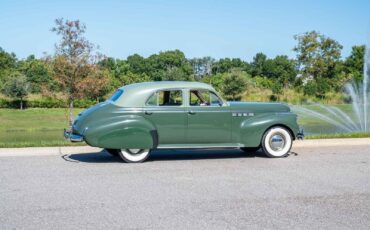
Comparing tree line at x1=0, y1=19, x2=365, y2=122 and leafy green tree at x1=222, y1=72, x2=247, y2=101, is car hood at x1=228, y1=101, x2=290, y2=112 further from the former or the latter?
leafy green tree at x1=222, y1=72, x2=247, y2=101

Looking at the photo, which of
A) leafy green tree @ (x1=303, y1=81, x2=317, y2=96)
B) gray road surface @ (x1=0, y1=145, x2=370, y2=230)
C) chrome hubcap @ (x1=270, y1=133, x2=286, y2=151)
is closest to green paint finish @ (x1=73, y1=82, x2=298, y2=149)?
chrome hubcap @ (x1=270, y1=133, x2=286, y2=151)

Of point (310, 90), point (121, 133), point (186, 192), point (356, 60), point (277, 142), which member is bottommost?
point (186, 192)

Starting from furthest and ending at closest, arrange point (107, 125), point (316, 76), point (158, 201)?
point (316, 76) → point (107, 125) → point (158, 201)

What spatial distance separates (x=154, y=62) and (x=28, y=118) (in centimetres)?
7298

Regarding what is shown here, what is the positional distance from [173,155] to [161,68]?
320 ft

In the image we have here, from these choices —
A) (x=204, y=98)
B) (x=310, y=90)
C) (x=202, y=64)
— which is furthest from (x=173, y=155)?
(x=202, y=64)

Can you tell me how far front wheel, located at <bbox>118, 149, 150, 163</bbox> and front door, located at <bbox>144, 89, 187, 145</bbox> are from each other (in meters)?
0.38

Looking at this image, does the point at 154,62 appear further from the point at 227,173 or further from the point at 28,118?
the point at 227,173

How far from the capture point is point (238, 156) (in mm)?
11031

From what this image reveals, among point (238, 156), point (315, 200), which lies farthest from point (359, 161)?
point (315, 200)

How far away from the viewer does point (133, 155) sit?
1006 centimetres

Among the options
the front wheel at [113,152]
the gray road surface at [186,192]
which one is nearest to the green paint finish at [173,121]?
the gray road surface at [186,192]

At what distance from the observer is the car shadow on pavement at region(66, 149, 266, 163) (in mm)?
10562

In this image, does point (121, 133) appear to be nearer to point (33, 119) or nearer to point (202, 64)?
point (33, 119)
